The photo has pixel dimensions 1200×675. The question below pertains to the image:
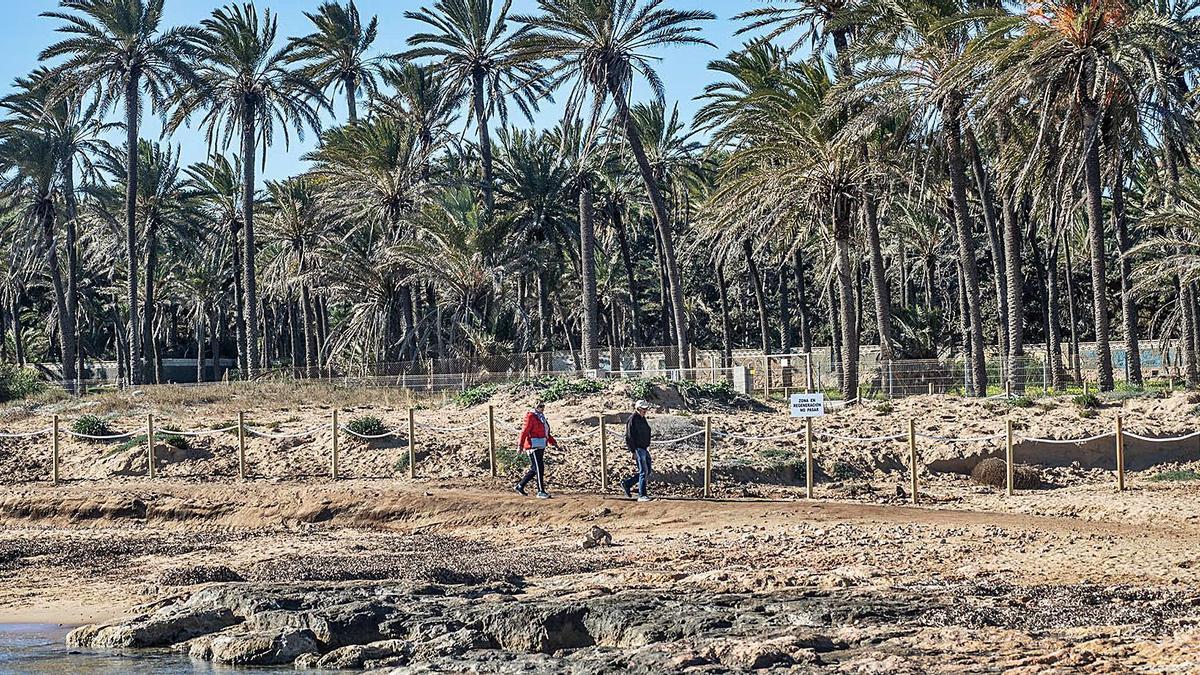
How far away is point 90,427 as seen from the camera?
31984 millimetres

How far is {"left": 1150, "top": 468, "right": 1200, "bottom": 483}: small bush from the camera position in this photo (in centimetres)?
2412

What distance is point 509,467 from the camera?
25.9m

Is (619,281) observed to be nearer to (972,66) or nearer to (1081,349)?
(1081,349)

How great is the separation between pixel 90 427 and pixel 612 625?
75.2 feet

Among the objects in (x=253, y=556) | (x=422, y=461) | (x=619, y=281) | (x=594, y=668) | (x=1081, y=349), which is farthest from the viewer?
(x=619, y=281)

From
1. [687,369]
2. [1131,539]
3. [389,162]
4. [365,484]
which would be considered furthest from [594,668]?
[389,162]

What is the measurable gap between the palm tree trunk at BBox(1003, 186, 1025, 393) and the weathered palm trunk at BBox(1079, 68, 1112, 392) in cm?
234

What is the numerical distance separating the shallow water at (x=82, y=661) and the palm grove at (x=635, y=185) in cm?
2254

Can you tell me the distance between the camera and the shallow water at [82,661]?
12.8 meters

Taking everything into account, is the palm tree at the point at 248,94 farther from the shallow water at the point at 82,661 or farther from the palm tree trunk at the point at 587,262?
the shallow water at the point at 82,661

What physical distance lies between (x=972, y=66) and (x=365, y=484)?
52.2 feet

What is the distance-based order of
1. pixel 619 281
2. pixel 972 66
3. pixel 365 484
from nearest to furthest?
1. pixel 365 484
2. pixel 972 66
3. pixel 619 281

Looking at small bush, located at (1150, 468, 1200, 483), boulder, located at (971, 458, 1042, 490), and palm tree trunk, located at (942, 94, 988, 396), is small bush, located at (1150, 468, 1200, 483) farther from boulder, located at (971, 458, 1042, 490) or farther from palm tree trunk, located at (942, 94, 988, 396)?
palm tree trunk, located at (942, 94, 988, 396)

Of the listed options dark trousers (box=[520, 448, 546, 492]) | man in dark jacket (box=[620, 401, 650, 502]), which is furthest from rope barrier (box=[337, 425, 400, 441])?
man in dark jacket (box=[620, 401, 650, 502])
